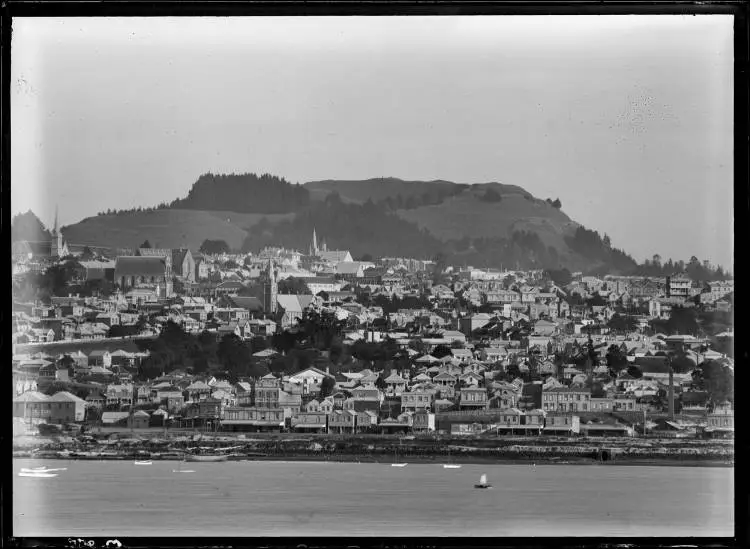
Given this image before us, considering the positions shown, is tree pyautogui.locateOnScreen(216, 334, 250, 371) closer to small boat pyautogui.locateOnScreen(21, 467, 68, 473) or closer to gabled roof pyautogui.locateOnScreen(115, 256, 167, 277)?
gabled roof pyautogui.locateOnScreen(115, 256, 167, 277)

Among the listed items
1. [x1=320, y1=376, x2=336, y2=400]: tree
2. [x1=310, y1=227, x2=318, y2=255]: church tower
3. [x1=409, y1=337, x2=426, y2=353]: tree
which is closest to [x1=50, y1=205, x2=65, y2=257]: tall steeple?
[x1=310, y1=227, x2=318, y2=255]: church tower

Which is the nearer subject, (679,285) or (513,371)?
(679,285)

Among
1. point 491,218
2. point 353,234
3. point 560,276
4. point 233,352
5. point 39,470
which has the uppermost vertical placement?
point 491,218

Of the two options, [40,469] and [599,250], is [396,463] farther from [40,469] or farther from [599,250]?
[40,469]

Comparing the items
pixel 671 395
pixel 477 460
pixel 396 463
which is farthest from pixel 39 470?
pixel 671 395

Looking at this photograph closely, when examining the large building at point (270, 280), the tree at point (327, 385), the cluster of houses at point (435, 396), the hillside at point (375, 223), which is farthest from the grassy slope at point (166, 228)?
the tree at point (327, 385)
